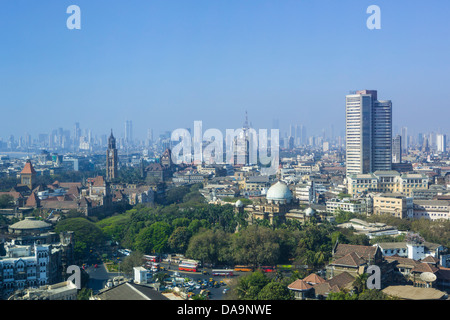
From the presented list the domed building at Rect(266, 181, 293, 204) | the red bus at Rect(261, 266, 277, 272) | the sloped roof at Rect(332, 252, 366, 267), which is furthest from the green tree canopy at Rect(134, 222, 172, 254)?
the sloped roof at Rect(332, 252, 366, 267)

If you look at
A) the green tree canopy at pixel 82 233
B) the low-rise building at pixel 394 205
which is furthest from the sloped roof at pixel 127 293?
the low-rise building at pixel 394 205

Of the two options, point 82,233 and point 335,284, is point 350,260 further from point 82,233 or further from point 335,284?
point 82,233

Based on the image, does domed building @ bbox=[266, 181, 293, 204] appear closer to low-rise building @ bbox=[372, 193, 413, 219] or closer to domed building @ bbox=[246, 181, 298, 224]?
domed building @ bbox=[246, 181, 298, 224]

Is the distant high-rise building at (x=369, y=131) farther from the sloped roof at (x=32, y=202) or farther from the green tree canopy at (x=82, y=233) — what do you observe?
the green tree canopy at (x=82, y=233)

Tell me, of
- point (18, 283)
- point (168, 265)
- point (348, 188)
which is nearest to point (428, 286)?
point (168, 265)
